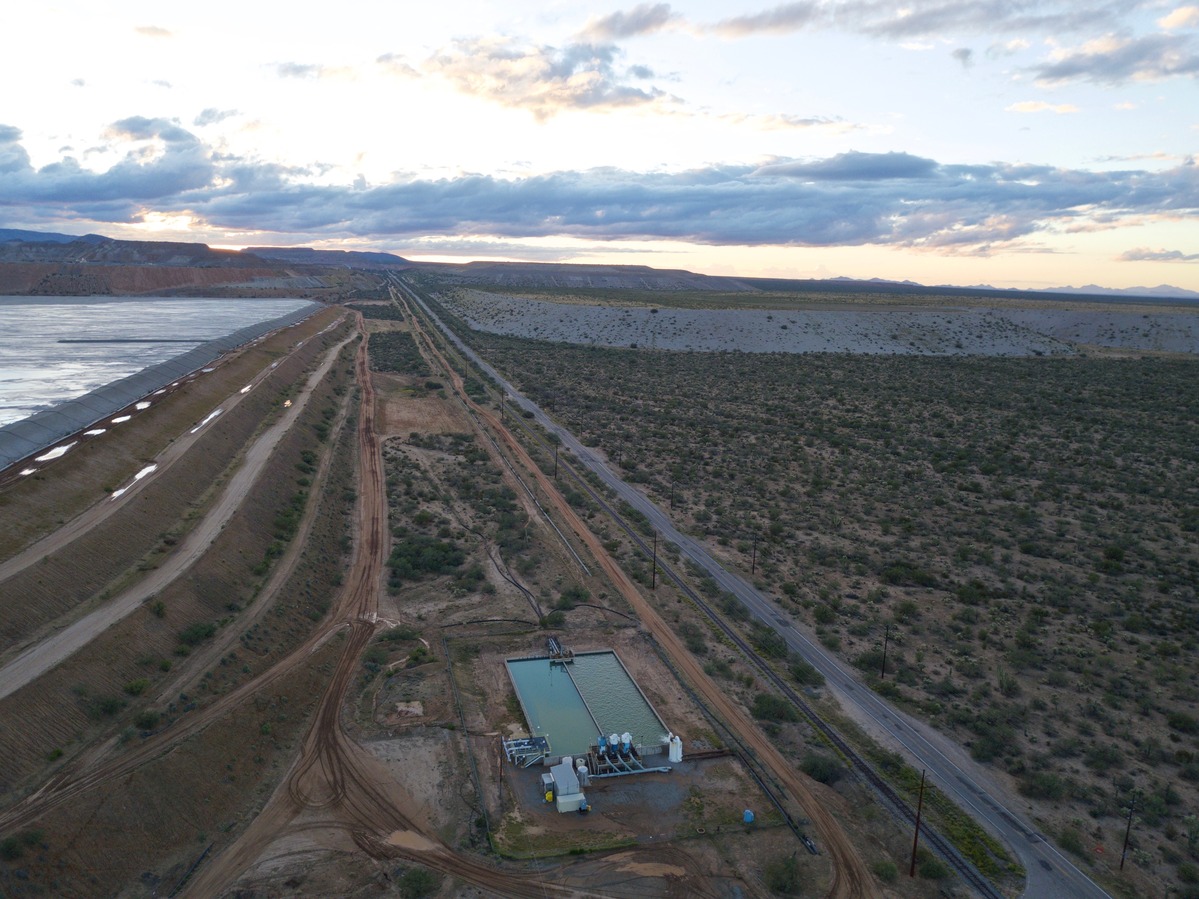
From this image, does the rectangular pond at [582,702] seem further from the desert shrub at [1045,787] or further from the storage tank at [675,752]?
the desert shrub at [1045,787]

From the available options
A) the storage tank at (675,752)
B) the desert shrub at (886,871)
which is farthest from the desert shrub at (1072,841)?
the storage tank at (675,752)

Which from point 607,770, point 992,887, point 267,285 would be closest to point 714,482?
point 607,770

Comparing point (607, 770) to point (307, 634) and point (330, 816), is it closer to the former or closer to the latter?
point (330, 816)

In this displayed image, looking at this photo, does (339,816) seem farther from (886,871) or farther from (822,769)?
(886,871)

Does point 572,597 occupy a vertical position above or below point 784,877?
above

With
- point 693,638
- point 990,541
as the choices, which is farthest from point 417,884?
point 990,541

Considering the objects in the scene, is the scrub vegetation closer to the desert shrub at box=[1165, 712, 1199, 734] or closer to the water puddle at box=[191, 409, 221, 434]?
the desert shrub at box=[1165, 712, 1199, 734]
